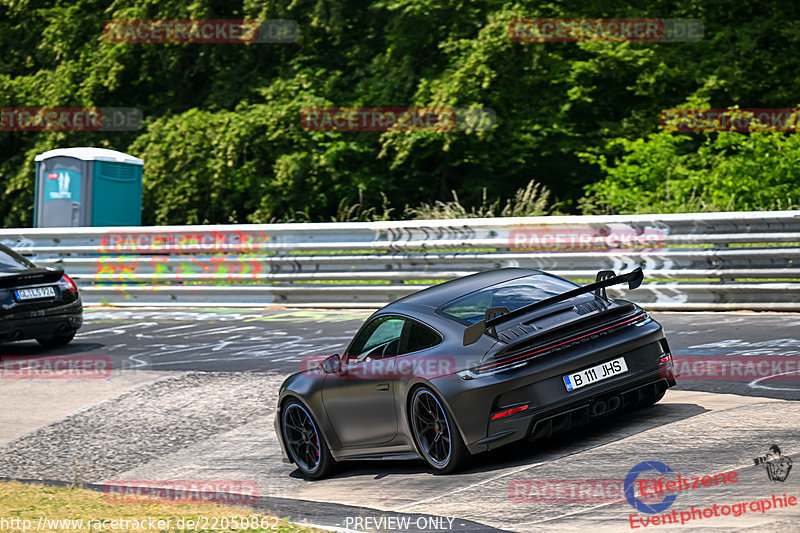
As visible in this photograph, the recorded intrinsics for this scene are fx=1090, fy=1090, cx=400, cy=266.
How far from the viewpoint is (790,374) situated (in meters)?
9.19

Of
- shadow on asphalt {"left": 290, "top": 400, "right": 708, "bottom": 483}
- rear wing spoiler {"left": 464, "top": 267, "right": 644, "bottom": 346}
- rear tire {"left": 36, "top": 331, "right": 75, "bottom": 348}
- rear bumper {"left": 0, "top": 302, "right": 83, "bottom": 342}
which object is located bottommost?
rear tire {"left": 36, "top": 331, "right": 75, "bottom": 348}

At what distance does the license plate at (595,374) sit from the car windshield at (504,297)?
68cm

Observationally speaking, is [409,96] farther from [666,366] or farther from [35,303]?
[666,366]

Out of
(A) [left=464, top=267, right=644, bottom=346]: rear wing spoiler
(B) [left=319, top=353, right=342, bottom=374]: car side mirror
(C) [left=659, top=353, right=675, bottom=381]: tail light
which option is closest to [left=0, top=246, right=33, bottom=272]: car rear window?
(B) [left=319, top=353, right=342, bottom=374]: car side mirror

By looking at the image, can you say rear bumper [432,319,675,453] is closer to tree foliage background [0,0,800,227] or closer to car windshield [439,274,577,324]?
car windshield [439,274,577,324]

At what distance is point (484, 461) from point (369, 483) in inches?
32.1

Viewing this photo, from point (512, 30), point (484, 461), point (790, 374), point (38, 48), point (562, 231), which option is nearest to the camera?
point (484, 461)

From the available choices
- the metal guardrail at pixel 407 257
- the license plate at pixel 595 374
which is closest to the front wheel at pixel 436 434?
the license plate at pixel 595 374

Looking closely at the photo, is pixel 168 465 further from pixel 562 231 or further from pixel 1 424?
pixel 562 231

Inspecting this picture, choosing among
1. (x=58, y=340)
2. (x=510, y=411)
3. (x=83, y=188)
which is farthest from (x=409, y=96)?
(x=510, y=411)

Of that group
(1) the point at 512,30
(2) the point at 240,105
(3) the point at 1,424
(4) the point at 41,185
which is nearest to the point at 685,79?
(1) the point at 512,30

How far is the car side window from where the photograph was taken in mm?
7562

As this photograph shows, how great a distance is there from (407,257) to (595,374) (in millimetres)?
7681

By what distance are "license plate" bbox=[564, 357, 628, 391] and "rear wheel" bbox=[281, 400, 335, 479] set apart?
2.01 m
